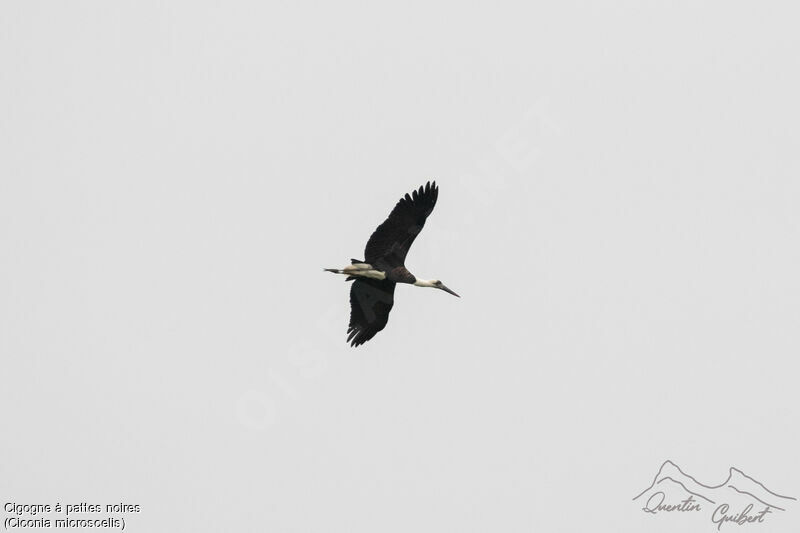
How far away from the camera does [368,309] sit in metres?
34.2

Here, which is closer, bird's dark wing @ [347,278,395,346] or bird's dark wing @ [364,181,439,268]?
bird's dark wing @ [364,181,439,268]

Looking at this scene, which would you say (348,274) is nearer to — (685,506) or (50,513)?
(685,506)

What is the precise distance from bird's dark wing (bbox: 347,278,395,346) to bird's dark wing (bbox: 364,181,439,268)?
93 cm

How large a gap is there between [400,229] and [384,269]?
51.0 inches

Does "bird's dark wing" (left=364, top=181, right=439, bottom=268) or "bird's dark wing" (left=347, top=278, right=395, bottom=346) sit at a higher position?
"bird's dark wing" (left=364, top=181, right=439, bottom=268)

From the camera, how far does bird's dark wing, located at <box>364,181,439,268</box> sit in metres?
32.5

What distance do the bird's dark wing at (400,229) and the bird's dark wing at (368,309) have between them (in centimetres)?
93

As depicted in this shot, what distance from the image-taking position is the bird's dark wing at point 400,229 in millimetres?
32469

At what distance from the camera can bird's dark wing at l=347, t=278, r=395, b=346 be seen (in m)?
33.9

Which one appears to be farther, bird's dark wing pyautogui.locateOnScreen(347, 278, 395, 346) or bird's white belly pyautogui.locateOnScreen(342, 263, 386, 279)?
bird's dark wing pyautogui.locateOnScreen(347, 278, 395, 346)

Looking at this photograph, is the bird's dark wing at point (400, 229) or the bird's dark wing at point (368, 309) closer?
the bird's dark wing at point (400, 229)

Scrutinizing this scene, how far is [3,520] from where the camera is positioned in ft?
152

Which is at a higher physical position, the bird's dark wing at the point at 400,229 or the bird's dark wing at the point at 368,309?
the bird's dark wing at the point at 400,229

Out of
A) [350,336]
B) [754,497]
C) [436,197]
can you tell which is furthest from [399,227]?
[754,497]
